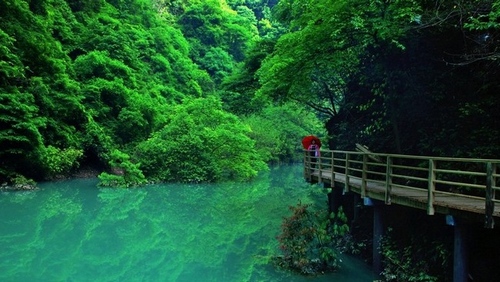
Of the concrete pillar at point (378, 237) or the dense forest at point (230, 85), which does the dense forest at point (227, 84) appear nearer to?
the dense forest at point (230, 85)

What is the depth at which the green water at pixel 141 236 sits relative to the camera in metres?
9.94

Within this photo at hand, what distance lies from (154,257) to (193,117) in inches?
733

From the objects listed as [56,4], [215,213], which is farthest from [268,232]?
[56,4]

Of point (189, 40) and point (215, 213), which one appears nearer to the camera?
point (215, 213)

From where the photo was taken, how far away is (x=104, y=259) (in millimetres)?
11070

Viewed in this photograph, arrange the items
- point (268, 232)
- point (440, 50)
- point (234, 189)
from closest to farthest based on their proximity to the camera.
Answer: point (440, 50) < point (268, 232) < point (234, 189)

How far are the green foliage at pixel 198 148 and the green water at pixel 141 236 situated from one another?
390 centimetres

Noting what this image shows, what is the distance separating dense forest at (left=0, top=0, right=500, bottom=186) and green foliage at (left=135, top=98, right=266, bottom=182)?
0.30ft

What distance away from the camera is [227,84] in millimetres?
20766

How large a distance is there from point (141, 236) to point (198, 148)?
14.3m

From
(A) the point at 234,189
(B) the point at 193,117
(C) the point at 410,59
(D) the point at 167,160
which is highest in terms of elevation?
(C) the point at 410,59

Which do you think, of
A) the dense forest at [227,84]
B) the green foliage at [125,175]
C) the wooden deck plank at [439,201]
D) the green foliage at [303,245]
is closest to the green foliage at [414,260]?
the wooden deck plank at [439,201]

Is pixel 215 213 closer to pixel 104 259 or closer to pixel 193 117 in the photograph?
pixel 104 259

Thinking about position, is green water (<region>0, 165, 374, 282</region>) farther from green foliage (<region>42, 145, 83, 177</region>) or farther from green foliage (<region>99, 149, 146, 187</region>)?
green foliage (<region>99, 149, 146, 187</region>)
